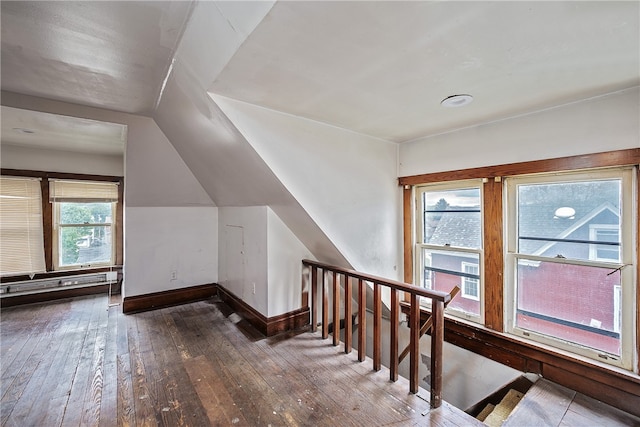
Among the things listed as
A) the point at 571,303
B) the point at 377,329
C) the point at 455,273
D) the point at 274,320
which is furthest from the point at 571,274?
the point at 274,320

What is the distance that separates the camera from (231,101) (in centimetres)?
198

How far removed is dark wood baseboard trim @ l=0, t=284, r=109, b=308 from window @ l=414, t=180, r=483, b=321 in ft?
15.6

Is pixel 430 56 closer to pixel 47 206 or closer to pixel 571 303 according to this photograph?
pixel 571 303

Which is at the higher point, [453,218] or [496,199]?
[496,199]

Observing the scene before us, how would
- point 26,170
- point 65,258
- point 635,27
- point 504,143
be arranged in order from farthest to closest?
point 65,258
point 26,170
point 504,143
point 635,27

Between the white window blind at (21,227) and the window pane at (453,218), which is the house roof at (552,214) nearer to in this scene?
the window pane at (453,218)

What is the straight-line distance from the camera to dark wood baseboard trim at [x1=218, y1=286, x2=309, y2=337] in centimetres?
284

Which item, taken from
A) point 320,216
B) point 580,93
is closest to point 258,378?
point 320,216

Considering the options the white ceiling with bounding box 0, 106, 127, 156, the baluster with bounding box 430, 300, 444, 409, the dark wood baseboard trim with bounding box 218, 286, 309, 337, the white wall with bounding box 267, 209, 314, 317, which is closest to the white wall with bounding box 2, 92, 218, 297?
the white ceiling with bounding box 0, 106, 127, 156

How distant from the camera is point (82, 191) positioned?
13.7ft

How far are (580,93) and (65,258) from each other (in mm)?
6288

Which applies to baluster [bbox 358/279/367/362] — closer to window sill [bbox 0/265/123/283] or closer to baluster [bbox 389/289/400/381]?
baluster [bbox 389/289/400/381]

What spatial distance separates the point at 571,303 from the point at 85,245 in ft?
19.9

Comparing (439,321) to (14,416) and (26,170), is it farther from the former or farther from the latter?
(26,170)
